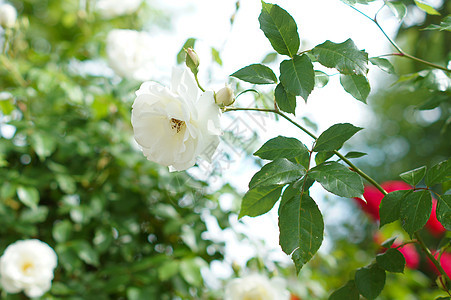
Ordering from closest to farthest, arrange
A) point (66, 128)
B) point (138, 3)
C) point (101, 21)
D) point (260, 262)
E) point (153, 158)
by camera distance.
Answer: point (153, 158) → point (260, 262) → point (66, 128) → point (138, 3) → point (101, 21)

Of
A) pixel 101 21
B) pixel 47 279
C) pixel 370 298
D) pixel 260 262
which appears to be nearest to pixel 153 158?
pixel 370 298

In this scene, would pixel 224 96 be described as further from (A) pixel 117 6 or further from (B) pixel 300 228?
(A) pixel 117 6

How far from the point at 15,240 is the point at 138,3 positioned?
78 cm

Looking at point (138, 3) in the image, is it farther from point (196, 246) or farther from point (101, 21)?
point (196, 246)

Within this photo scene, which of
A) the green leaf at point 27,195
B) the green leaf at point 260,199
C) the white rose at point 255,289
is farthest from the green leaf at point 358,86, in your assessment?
the green leaf at point 27,195

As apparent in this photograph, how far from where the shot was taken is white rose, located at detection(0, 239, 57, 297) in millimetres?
866

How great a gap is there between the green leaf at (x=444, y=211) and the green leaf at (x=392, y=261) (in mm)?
68

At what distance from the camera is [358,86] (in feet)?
1.39

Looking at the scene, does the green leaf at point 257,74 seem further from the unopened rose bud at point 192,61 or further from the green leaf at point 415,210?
the green leaf at point 415,210

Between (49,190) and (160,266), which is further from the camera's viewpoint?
(49,190)

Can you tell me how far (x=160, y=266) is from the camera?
925 mm

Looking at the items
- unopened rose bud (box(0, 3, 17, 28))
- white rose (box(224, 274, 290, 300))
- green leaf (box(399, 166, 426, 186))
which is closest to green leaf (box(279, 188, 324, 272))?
green leaf (box(399, 166, 426, 186))

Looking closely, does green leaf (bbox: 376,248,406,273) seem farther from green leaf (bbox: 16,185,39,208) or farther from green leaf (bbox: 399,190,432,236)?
green leaf (bbox: 16,185,39,208)

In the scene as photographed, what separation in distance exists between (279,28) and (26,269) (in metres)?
0.77
